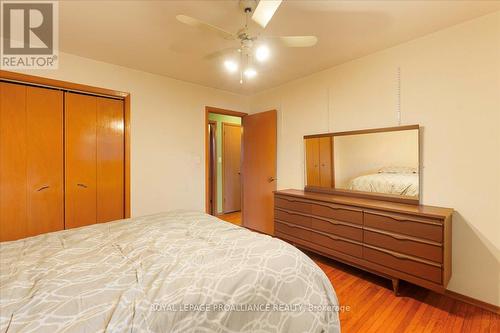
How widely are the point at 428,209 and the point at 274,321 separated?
68.7 inches

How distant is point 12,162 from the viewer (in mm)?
2195

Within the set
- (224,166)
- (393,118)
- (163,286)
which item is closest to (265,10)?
(163,286)

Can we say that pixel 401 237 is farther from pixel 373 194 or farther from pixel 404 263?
pixel 373 194

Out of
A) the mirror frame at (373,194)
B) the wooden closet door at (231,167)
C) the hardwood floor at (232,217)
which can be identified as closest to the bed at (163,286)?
the mirror frame at (373,194)

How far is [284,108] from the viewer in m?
3.49

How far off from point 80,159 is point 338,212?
284 cm

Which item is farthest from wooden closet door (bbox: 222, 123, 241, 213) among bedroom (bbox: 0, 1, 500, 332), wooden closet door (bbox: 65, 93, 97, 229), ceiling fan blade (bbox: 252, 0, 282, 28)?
ceiling fan blade (bbox: 252, 0, 282, 28)

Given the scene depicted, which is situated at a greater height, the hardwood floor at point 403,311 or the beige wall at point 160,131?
the beige wall at point 160,131

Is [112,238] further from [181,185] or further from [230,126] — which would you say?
[230,126]

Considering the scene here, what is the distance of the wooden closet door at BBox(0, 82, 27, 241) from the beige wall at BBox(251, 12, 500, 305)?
3515mm

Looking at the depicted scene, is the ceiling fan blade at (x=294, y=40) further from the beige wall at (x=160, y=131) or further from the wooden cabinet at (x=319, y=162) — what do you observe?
the beige wall at (x=160, y=131)

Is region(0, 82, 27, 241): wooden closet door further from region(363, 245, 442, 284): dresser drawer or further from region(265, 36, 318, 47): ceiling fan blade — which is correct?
region(363, 245, 442, 284): dresser drawer

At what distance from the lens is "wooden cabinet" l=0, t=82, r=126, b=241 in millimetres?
2195

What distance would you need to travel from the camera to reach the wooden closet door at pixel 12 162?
2.16 meters
